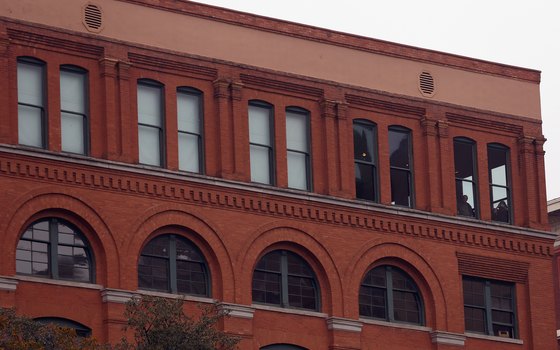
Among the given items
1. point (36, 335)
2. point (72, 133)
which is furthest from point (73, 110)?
point (36, 335)

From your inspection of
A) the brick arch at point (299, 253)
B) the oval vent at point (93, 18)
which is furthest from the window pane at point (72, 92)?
the brick arch at point (299, 253)

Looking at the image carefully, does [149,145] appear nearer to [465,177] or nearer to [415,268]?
[415,268]

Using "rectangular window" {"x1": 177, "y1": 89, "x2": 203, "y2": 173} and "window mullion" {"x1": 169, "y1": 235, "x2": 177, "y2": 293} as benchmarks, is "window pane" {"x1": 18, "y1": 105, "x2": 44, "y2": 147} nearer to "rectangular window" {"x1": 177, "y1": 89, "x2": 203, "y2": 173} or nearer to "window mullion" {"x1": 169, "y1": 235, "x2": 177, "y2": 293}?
"rectangular window" {"x1": 177, "y1": 89, "x2": 203, "y2": 173}

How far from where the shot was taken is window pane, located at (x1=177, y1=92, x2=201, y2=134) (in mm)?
60425

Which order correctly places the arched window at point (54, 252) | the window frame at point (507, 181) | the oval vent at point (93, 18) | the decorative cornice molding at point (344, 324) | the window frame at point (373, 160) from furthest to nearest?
the window frame at point (507, 181)
the window frame at point (373, 160)
the decorative cornice molding at point (344, 324)
the oval vent at point (93, 18)
the arched window at point (54, 252)

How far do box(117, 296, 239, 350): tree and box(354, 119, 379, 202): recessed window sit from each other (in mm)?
14431

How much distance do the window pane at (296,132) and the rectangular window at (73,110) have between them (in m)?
7.20

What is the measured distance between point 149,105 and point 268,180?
4.61 metres

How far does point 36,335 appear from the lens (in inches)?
1887

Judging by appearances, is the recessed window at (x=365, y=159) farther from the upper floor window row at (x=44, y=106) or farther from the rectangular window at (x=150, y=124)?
the upper floor window row at (x=44, y=106)

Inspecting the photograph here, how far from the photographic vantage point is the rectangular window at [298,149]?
62375 millimetres

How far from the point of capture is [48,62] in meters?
58.0

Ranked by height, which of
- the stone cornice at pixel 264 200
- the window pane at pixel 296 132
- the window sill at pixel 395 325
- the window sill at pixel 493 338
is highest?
the window pane at pixel 296 132

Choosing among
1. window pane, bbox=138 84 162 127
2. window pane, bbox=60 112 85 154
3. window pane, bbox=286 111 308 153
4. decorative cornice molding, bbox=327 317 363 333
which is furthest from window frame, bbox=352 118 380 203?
window pane, bbox=60 112 85 154
